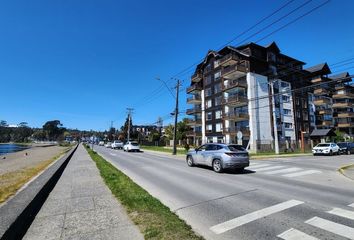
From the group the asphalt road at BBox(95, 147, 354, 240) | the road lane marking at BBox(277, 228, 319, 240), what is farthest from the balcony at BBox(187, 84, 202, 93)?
the road lane marking at BBox(277, 228, 319, 240)

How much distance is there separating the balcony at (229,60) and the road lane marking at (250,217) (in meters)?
43.6

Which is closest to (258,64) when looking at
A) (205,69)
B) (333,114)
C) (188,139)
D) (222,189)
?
(205,69)

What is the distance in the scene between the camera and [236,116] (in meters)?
47.2

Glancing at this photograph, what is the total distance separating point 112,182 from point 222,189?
4.35 meters

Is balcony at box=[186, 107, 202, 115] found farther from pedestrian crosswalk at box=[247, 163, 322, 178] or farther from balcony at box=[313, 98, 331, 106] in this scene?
pedestrian crosswalk at box=[247, 163, 322, 178]

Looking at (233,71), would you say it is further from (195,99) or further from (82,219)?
(82,219)

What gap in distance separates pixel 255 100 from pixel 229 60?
908 centimetres

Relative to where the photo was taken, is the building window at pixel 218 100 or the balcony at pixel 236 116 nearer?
the balcony at pixel 236 116

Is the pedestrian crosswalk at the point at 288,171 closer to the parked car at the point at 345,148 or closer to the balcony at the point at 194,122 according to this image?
the parked car at the point at 345,148

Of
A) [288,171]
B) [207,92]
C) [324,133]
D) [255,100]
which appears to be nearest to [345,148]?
[255,100]

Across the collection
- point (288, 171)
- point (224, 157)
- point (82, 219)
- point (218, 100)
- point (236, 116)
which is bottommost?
point (82, 219)

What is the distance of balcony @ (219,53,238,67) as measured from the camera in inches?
1895

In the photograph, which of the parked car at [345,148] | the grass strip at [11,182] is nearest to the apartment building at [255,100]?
the parked car at [345,148]

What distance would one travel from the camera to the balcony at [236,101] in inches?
1817
